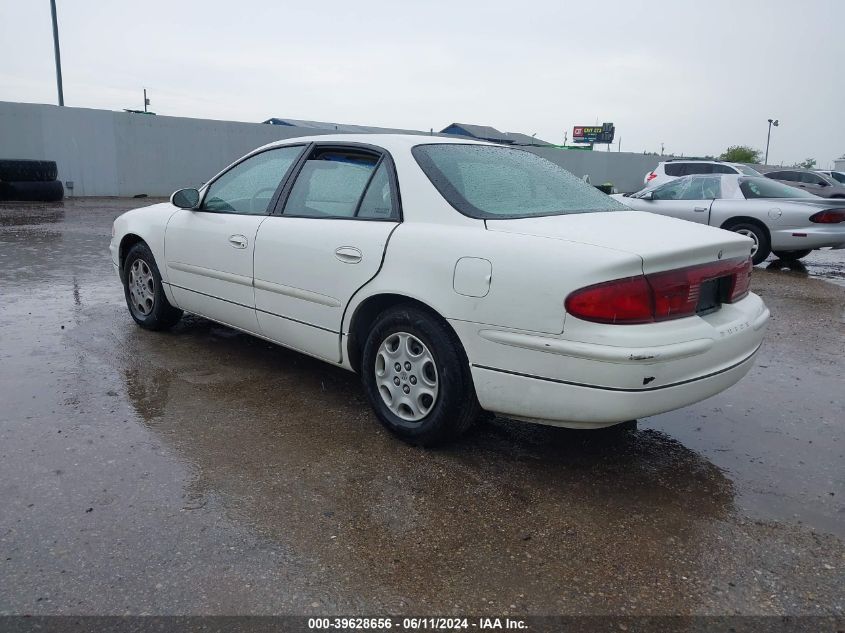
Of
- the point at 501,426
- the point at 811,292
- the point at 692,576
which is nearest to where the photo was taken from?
the point at 692,576

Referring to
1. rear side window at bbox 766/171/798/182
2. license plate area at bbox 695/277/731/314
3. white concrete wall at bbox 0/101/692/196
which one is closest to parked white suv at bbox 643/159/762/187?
rear side window at bbox 766/171/798/182

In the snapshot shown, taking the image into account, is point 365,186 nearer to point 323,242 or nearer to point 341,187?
point 341,187

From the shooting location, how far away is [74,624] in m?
2.11

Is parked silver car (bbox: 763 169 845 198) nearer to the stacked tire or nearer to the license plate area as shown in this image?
the license plate area

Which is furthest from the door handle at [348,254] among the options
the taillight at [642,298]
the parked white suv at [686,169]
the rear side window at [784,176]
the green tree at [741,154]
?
the green tree at [741,154]

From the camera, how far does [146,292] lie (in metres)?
5.35

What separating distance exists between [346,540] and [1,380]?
9.16 ft

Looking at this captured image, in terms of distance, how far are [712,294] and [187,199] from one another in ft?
11.3

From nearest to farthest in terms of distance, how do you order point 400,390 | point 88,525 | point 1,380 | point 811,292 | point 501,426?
point 88,525
point 400,390
point 501,426
point 1,380
point 811,292

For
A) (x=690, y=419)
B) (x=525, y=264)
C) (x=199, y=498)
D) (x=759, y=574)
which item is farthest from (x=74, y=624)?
(x=690, y=419)

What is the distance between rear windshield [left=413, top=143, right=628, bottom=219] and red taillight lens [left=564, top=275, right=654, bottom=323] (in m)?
0.68

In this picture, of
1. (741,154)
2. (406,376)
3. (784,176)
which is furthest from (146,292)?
(741,154)

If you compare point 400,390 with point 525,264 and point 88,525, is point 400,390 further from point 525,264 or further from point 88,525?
point 88,525

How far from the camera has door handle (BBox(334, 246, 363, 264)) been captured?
353 cm
